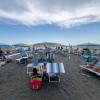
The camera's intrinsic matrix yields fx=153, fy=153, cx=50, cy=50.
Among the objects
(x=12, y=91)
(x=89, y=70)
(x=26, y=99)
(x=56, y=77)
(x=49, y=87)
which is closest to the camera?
(x=26, y=99)

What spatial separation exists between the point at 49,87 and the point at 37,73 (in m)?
3.08

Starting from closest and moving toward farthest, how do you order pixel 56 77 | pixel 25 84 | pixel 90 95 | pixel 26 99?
1. pixel 26 99
2. pixel 90 95
3. pixel 25 84
4. pixel 56 77

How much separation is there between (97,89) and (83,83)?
1.67 metres

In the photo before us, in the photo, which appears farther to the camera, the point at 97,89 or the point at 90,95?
the point at 97,89

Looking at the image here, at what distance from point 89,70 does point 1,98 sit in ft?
32.5

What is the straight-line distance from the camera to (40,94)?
30.2 feet

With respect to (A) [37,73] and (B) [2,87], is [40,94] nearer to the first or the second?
(B) [2,87]

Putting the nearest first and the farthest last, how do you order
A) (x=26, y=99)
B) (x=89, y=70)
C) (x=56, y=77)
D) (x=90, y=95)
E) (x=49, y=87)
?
1. (x=26, y=99)
2. (x=90, y=95)
3. (x=49, y=87)
4. (x=56, y=77)
5. (x=89, y=70)

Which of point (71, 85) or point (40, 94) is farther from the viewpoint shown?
point (71, 85)

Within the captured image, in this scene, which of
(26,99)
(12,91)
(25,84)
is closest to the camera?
(26,99)

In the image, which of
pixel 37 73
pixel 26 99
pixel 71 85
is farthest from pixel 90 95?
pixel 37 73

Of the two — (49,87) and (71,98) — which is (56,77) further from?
(71,98)

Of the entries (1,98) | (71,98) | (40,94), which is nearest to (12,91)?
(1,98)

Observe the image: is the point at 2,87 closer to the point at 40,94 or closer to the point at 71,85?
the point at 40,94
